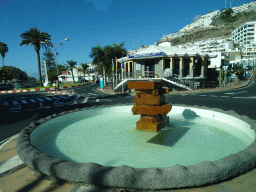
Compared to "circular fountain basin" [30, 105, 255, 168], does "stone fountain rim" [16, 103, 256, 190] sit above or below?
above

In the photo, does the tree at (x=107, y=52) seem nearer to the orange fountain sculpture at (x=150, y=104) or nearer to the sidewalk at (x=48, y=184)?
the orange fountain sculpture at (x=150, y=104)

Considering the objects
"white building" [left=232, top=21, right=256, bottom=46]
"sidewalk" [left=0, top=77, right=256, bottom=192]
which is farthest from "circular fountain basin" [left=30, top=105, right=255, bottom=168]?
"white building" [left=232, top=21, right=256, bottom=46]

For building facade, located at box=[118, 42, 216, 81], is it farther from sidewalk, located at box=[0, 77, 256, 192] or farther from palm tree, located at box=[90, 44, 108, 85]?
sidewalk, located at box=[0, 77, 256, 192]

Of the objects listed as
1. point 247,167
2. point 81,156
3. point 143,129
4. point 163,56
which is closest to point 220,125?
point 143,129

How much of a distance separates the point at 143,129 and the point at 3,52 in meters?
78.3

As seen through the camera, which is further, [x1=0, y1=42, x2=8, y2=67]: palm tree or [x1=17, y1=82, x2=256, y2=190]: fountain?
[x1=0, y1=42, x2=8, y2=67]: palm tree

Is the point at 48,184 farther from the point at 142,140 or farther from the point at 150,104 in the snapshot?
the point at 150,104

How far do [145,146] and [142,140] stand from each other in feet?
1.56

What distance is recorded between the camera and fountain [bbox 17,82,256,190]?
8.13 ft

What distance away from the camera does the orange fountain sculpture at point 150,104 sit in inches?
218

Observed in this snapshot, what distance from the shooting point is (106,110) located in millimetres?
8953

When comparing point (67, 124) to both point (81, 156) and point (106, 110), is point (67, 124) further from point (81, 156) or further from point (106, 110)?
point (81, 156)

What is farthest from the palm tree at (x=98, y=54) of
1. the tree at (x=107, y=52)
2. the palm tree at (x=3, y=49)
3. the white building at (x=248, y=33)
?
the white building at (x=248, y=33)

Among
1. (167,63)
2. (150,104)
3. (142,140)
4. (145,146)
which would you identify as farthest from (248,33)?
(145,146)
